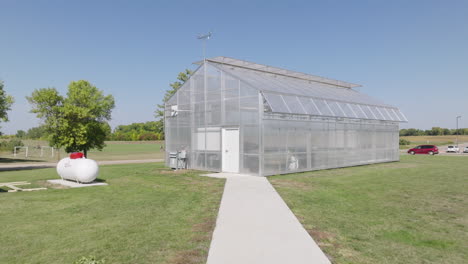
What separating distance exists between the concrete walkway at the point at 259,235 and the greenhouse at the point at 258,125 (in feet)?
22.7

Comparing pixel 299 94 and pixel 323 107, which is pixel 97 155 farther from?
pixel 323 107

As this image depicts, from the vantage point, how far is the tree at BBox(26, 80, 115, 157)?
25.1 m

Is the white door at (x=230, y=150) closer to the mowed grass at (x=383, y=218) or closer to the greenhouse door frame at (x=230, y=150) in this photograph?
the greenhouse door frame at (x=230, y=150)

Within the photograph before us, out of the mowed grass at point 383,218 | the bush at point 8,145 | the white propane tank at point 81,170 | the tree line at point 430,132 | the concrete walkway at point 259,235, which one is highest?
the tree line at point 430,132

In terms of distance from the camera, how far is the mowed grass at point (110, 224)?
6.23 meters

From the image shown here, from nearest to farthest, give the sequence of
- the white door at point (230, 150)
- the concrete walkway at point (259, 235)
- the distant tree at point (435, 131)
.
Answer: the concrete walkway at point (259, 235) < the white door at point (230, 150) < the distant tree at point (435, 131)

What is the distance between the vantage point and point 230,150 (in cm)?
1970

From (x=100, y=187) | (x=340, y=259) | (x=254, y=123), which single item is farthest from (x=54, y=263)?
(x=254, y=123)

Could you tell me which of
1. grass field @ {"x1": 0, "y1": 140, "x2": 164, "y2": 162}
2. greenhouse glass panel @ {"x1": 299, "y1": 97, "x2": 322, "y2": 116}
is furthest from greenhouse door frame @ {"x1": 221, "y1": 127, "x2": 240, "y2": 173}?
grass field @ {"x1": 0, "y1": 140, "x2": 164, "y2": 162}

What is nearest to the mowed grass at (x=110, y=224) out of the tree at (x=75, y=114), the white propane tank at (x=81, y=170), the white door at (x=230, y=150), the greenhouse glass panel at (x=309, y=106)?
the white propane tank at (x=81, y=170)

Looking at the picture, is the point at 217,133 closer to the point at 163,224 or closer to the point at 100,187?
the point at 100,187

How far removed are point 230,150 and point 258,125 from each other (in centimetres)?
282

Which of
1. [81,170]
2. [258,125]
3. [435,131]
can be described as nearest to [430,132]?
[435,131]

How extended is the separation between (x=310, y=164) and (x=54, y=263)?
55.8 ft
